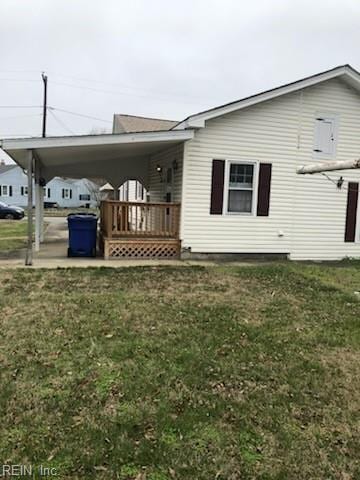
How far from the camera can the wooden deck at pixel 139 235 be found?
9.80m

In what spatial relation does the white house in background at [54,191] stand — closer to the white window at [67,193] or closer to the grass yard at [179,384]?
the white window at [67,193]

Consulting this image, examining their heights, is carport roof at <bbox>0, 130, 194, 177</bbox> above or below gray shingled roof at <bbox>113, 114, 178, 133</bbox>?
below

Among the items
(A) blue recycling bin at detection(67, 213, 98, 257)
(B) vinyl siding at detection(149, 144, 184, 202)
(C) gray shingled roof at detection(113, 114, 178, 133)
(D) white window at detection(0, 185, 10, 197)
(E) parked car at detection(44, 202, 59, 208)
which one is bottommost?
(E) parked car at detection(44, 202, 59, 208)

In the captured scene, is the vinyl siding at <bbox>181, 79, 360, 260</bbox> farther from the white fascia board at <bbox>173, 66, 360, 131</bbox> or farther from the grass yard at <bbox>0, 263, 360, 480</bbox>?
the grass yard at <bbox>0, 263, 360, 480</bbox>

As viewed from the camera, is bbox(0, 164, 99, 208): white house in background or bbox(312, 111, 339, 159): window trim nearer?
bbox(312, 111, 339, 159): window trim

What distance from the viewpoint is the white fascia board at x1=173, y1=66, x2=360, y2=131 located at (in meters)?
9.48

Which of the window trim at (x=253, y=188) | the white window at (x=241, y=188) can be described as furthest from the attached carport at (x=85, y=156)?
the white window at (x=241, y=188)

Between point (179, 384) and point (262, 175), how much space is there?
7.56 metres

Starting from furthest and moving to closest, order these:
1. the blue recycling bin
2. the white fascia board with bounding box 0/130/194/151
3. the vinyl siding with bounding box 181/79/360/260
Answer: the blue recycling bin → the vinyl siding with bounding box 181/79/360/260 → the white fascia board with bounding box 0/130/194/151

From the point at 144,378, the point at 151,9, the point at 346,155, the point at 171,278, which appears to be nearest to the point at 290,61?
the point at 151,9

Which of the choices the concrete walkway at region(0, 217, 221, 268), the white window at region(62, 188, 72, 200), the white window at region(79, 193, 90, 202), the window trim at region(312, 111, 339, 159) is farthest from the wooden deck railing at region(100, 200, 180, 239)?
the white window at region(79, 193, 90, 202)

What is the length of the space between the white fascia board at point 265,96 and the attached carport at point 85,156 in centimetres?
31

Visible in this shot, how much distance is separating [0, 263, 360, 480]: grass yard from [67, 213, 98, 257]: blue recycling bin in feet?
11.7

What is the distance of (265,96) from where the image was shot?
9.91 meters
